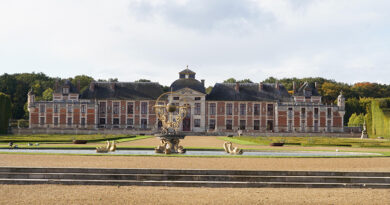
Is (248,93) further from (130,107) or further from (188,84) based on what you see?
(130,107)

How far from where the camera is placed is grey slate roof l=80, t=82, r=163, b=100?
67250 millimetres

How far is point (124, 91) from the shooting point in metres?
68.2

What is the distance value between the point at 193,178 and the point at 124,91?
184 ft

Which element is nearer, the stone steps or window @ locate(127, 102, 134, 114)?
the stone steps

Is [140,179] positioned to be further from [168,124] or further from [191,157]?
[168,124]

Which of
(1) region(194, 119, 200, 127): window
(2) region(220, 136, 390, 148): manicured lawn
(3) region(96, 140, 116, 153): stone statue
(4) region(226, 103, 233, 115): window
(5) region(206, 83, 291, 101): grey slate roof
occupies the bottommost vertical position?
(2) region(220, 136, 390, 148): manicured lawn

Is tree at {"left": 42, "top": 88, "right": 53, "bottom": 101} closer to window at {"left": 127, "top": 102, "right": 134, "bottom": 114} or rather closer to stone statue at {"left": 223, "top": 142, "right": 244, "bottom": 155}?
window at {"left": 127, "top": 102, "right": 134, "bottom": 114}

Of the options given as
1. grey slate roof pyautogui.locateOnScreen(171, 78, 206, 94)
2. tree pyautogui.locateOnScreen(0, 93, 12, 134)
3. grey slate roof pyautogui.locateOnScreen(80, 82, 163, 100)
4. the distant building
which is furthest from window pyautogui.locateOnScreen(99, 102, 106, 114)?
tree pyautogui.locateOnScreen(0, 93, 12, 134)

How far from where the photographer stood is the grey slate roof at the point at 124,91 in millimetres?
67250

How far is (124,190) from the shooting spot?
12.1 meters

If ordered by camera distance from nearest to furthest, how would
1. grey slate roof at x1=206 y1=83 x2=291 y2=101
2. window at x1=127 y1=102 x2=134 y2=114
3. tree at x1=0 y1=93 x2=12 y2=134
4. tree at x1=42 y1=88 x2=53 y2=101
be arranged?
tree at x1=0 y1=93 x2=12 y2=134 → window at x1=127 y1=102 x2=134 y2=114 → grey slate roof at x1=206 y1=83 x2=291 y2=101 → tree at x1=42 y1=88 x2=53 y2=101

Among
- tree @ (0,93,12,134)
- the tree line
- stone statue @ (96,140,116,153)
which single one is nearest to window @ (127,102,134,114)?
the tree line

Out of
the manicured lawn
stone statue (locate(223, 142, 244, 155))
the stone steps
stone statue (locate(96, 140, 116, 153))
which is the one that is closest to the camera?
the stone steps

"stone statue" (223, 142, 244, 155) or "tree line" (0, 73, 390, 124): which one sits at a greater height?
"tree line" (0, 73, 390, 124)
